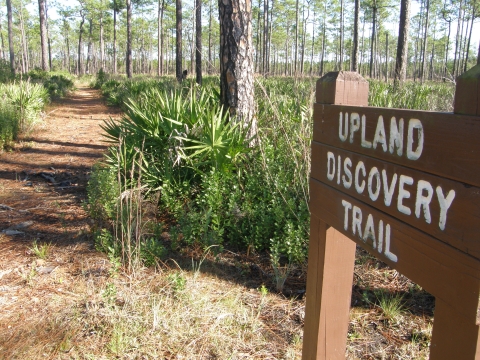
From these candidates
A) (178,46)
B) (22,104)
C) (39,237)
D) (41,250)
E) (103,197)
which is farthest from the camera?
(178,46)

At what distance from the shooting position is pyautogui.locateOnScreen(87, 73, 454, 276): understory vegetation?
3539 mm

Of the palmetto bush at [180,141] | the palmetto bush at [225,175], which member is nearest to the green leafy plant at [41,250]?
the palmetto bush at [225,175]

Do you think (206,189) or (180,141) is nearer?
(206,189)

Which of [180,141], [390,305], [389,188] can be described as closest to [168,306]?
[390,305]

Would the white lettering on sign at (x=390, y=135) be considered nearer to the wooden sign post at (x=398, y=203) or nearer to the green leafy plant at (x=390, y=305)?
the wooden sign post at (x=398, y=203)

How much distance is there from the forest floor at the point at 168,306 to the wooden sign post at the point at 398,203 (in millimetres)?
1005

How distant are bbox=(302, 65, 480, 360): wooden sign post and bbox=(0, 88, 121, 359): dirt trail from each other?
6.09ft

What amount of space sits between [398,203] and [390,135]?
20 cm

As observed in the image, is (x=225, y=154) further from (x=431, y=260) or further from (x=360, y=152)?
(x=431, y=260)

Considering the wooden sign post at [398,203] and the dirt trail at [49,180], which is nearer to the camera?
the wooden sign post at [398,203]

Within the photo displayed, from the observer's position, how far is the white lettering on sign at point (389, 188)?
1026mm

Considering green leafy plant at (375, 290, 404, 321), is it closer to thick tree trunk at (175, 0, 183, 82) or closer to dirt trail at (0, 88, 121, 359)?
dirt trail at (0, 88, 121, 359)

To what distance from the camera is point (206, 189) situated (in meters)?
4.18

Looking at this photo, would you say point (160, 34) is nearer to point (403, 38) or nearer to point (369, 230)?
point (403, 38)
